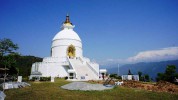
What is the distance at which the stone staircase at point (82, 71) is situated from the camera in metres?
32.3

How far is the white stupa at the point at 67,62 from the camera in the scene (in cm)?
3359

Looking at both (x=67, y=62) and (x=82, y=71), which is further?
(x=67, y=62)

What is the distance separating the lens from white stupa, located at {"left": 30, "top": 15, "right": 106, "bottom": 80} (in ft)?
110

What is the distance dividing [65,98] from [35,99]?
6.41ft

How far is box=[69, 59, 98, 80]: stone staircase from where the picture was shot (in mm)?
A: 32344

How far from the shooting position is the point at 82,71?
112 feet

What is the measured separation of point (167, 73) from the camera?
4006 centimetres

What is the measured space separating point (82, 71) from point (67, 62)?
387 cm

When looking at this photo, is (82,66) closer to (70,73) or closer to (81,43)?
(70,73)

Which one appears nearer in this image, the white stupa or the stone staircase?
the stone staircase

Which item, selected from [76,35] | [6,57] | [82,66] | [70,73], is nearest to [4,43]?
[6,57]

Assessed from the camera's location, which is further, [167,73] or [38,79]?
[167,73]

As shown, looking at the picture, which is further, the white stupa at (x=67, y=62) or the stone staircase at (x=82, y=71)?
the white stupa at (x=67, y=62)

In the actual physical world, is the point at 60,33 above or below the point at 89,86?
above
